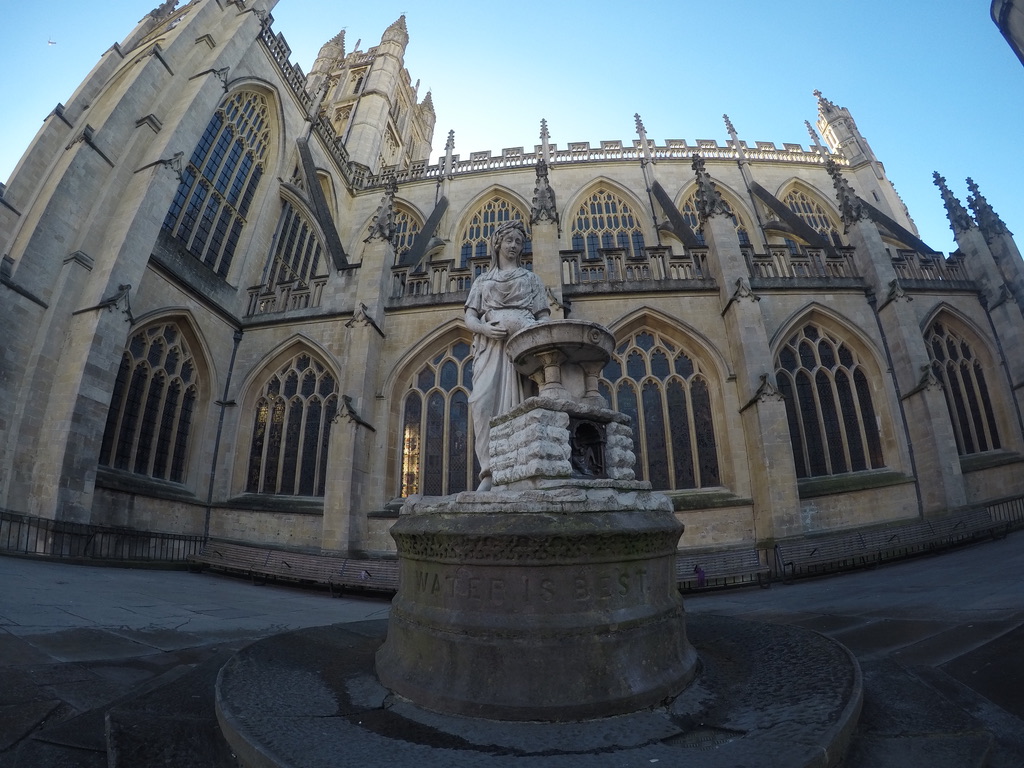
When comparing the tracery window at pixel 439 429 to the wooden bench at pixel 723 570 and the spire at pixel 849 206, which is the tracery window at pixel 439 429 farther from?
the spire at pixel 849 206

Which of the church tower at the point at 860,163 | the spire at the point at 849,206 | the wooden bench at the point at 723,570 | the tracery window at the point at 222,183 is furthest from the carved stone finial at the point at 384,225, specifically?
the church tower at the point at 860,163

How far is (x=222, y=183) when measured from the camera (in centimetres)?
1512

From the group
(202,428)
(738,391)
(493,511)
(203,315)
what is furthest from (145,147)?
(738,391)

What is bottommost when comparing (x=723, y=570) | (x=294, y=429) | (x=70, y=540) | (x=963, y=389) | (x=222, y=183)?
(x=723, y=570)

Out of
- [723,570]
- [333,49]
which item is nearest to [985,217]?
[723,570]

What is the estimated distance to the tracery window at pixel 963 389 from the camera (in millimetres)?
12289

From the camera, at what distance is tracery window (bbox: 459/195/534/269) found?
801 inches

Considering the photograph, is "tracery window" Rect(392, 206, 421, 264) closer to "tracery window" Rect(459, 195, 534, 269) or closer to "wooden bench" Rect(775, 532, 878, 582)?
"tracery window" Rect(459, 195, 534, 269)

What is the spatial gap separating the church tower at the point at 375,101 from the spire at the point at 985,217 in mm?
22772

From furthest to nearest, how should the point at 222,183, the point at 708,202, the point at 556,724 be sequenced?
the point at 222,183 < the point at 708,202 < the point at 556,724

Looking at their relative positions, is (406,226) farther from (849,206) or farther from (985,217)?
(985,217)

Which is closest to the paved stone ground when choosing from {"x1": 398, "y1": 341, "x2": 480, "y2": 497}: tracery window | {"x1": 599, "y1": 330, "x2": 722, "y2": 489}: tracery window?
{"x1": 599, "y1": 330, "x2": 722, "y2": 489}: tracery window

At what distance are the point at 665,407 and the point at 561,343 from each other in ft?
29.0

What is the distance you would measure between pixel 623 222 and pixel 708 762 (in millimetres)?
20923
